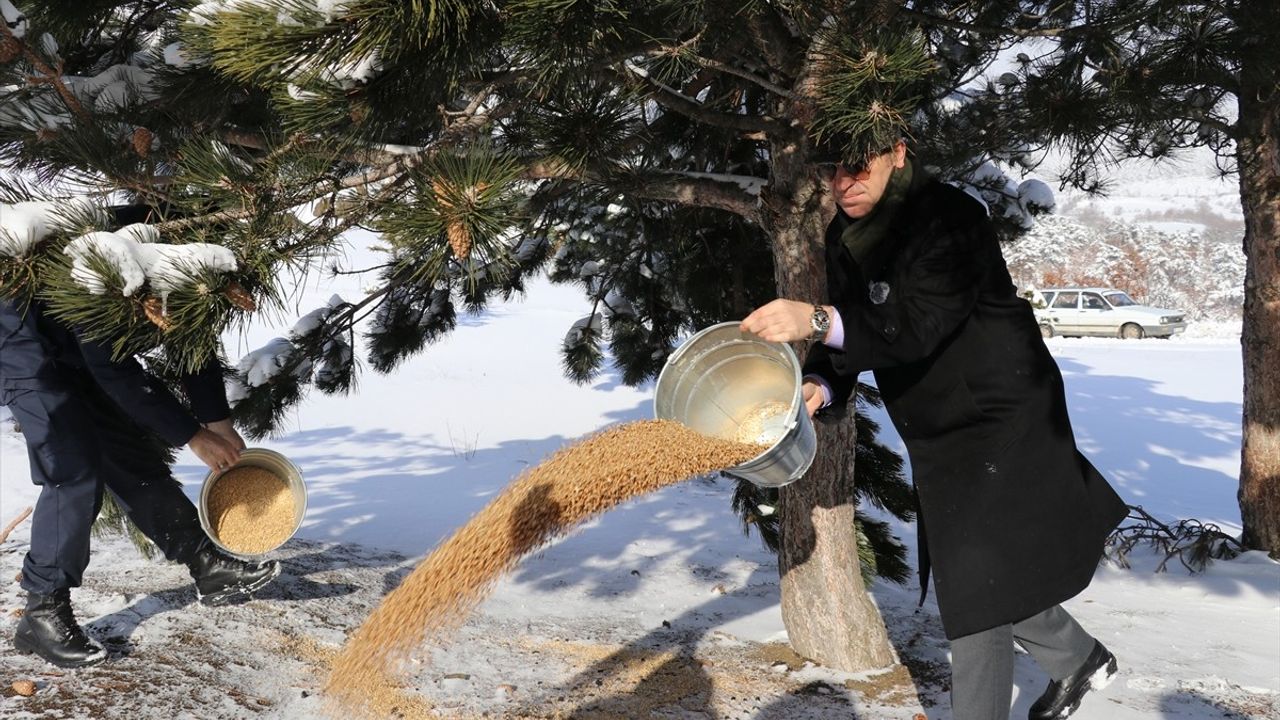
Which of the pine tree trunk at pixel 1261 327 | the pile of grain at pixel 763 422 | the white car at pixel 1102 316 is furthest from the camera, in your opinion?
the white car at pixel 1102 316

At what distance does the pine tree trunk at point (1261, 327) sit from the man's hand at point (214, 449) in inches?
180

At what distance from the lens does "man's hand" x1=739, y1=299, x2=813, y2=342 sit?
5.44 feet

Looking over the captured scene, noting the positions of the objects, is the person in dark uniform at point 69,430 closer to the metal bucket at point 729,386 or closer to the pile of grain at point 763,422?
the metal bucket at point 729,386

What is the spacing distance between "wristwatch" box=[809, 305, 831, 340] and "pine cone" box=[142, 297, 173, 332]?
3.71ft

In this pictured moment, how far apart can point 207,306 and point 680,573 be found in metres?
2.85

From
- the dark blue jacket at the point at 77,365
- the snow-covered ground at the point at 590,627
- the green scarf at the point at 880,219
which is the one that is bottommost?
the snow-covered ground at the point at 590,627

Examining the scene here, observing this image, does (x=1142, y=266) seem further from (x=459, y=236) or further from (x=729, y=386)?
(x=459, y=236)

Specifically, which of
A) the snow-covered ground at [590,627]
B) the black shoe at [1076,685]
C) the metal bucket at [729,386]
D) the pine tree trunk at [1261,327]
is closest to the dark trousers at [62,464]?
the snow-covered ground at [590,627]

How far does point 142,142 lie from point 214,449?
111cm

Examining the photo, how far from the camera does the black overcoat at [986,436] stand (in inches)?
69.6

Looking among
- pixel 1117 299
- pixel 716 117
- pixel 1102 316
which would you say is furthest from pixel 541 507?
pixel 1117 299

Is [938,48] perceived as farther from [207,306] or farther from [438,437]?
[438,437]

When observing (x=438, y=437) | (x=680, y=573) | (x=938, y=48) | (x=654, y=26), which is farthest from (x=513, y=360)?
(x=654, y=26)

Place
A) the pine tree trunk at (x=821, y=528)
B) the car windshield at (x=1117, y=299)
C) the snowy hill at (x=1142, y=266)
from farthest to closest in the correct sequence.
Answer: the snowy hill at (x=1142, y=266), the car windshield at (x=1117, y=299), the pine tree trunk at (x=821, y=528)
